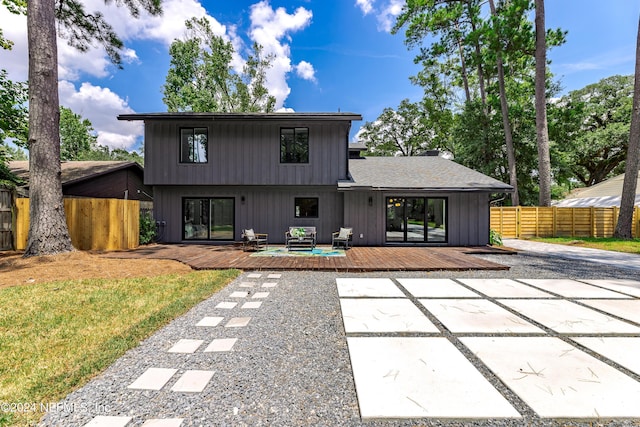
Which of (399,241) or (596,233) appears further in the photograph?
(596,233)

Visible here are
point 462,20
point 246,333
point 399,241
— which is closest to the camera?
point 246,333

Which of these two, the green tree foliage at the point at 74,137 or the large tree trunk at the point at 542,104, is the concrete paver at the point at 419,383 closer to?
the large tree trunk at the point at 542,104

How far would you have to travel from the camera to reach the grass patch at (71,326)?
223 cm

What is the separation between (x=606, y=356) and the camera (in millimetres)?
2777

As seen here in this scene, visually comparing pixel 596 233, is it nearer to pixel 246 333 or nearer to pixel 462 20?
pixel 462 20

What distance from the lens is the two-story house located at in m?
10.8

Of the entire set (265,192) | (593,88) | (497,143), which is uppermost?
(593,88)

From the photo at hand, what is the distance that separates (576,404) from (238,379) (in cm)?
266

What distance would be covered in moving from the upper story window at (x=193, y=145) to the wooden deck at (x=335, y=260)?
3.81 metres

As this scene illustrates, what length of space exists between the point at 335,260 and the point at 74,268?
6.35m

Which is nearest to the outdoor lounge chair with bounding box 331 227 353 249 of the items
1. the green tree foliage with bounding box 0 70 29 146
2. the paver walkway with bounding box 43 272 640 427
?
the paver walkway with bounding box 43 272 640 427

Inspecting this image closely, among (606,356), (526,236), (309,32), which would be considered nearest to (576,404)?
(606,356)

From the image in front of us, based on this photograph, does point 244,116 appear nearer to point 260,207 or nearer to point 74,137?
point 260,207

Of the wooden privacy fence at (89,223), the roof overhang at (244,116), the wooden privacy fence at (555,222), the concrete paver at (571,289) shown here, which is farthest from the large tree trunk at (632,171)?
the wooden privacy fence at (89,223)
